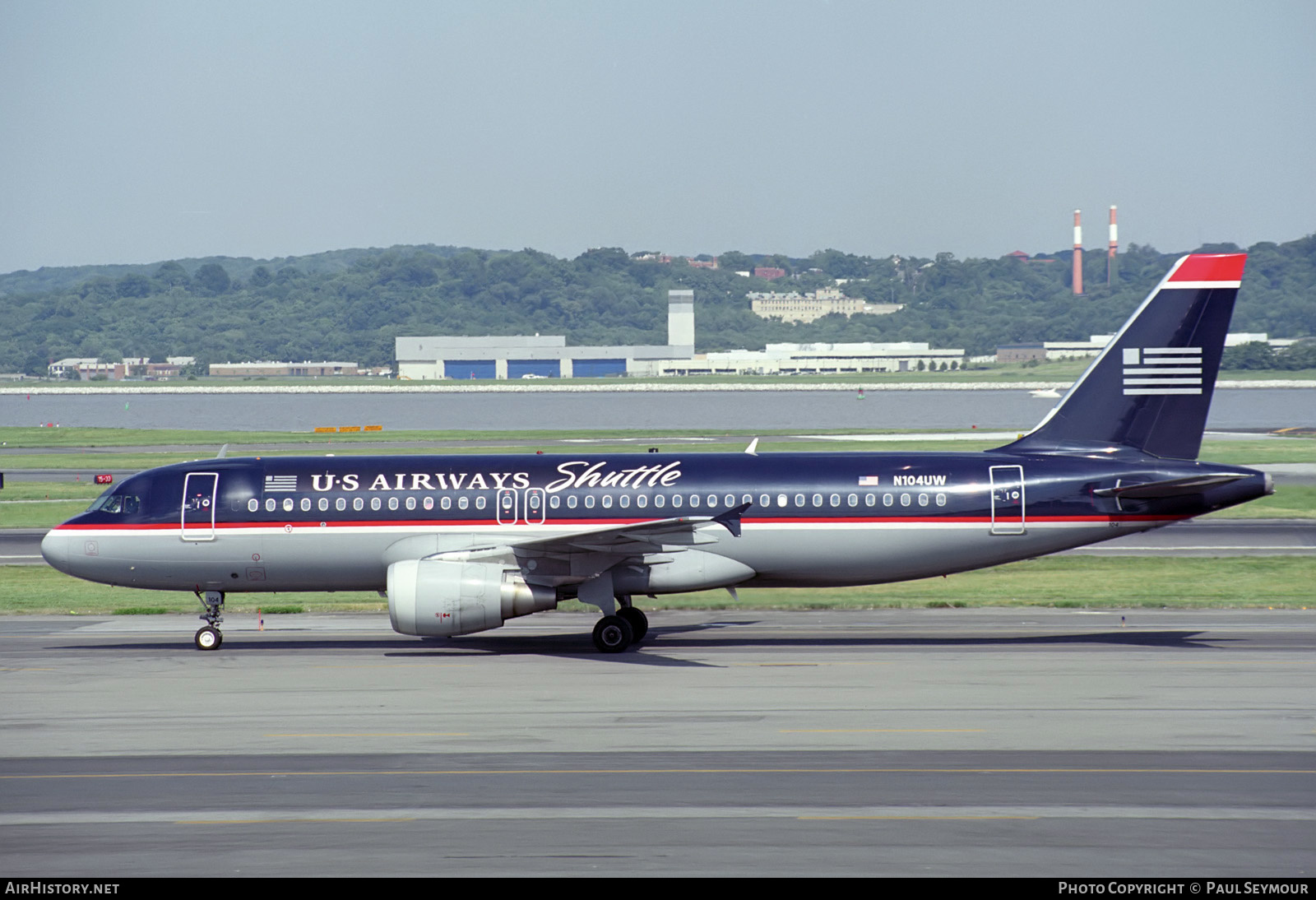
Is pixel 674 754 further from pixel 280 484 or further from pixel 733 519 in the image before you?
pixel 280 484

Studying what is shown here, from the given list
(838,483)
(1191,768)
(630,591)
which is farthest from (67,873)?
(838,483)

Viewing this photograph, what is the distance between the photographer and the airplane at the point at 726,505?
27984 millimetres

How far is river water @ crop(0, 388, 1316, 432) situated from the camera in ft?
413

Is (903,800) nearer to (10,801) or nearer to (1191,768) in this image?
(1191,768)

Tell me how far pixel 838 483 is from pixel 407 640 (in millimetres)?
9818

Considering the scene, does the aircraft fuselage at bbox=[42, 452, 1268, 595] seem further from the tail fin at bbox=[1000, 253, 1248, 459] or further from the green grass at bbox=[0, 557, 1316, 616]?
the green grass at bbox=[0, 557, 1316, 616]

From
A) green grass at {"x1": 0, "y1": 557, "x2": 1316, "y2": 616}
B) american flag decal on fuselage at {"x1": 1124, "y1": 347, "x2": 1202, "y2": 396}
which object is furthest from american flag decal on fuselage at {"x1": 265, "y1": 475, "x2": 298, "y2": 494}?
american flag decal on fuselage at {"x1": 1124, "y1": 347, "x2": 1202, "y2": 396}

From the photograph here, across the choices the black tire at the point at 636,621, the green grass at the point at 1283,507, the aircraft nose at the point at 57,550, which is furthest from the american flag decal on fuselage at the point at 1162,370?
the aircraft nose at the point at 57,550

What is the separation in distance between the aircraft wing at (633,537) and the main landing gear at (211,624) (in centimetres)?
665

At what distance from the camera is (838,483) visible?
93.8 feet

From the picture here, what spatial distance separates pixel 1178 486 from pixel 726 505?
915 centimetres

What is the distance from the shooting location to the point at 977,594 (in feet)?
115

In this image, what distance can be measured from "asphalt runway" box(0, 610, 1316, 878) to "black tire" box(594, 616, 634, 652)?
57cm

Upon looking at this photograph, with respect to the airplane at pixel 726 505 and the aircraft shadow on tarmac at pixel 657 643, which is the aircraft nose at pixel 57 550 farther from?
the aircraft shadow on tarmac at pixel 657 643
